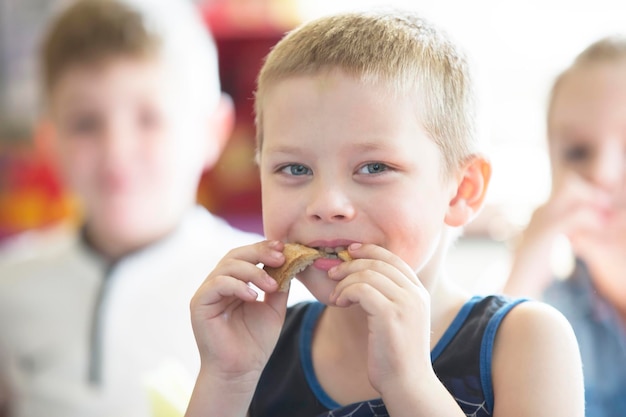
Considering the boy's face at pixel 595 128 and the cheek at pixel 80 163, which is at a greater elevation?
the boy's face at pixel 595 128

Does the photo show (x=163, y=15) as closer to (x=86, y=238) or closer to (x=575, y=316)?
(x=86, y=238)

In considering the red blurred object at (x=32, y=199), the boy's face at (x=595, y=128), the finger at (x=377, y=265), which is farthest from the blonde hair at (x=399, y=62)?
the red blurred object at (x=32, y=199)

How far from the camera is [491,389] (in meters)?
0.67

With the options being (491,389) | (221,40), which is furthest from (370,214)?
(221,40)

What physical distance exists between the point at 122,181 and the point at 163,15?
0.32 meters

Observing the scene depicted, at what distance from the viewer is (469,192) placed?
751 millimetres

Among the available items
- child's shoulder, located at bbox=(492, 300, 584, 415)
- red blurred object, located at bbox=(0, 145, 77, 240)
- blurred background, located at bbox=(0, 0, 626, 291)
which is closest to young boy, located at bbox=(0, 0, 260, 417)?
blurred background, located at bbox=(0, 0, 626, 291)

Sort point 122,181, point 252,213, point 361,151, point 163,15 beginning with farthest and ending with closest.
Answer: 1. point 252,213
2. point 163,15
3. point 122,181
4. point 361,151

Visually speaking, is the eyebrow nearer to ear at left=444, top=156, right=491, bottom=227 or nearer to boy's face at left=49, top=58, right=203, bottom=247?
ear at left=444, top=156, right=491, bottom=227

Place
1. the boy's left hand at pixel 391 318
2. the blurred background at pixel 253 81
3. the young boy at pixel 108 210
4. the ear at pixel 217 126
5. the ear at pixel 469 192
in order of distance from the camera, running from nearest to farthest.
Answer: the boy's left hand at pixel 391 318, the ear at pixel 469 192, the young boy at pixel 108 210, the ear at pixel 217 126, the blurred background at pixel 253 81

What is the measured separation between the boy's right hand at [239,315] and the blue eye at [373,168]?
0.10m

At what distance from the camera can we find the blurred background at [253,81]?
163 cm

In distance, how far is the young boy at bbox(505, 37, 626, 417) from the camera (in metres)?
0.92

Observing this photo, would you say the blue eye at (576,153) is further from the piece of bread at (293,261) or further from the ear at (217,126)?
the ear at (217,126)
